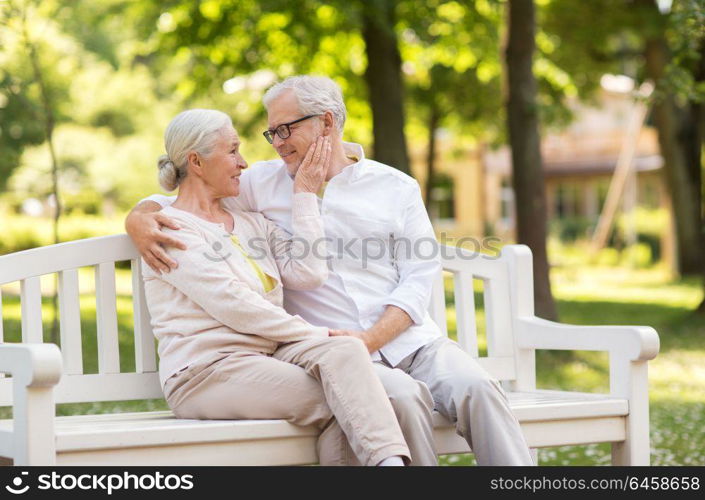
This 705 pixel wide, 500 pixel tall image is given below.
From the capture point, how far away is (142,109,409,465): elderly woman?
3693 millimetres

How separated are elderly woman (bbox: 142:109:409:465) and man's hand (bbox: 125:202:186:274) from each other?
0.03 m

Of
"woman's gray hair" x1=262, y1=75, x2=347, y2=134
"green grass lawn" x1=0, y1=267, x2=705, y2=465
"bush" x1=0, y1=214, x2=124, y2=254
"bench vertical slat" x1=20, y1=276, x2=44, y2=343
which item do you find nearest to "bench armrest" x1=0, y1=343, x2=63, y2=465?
"bench vertical slat" x1=20, y1=276, x2=44, y2=343

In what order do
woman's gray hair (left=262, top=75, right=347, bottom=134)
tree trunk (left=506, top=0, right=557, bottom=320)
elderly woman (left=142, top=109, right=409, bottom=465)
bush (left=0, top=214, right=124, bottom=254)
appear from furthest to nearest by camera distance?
bush (left=0, top=214, right=124, bottom=254) < tree trunk (left=506, top=0, right=557, bottom=320) < woman's gray hair (left=262, top=75, right=347, bottom=134) < elderly woman (left=142, top=109, right=409, bottom=465)

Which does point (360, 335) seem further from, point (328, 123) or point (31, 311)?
point (31, 311)

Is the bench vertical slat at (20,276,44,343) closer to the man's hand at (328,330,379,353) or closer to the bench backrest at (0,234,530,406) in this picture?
the bench backrest at (0,234,530,406)

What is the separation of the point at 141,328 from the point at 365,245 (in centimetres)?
92

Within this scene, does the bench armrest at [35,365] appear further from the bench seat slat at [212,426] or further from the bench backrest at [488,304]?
the bench backrest at [488,304]

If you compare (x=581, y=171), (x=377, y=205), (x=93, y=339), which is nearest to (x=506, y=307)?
(x=377, y=205)

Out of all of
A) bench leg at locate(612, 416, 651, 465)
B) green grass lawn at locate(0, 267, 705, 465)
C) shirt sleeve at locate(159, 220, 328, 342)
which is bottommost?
green grass lawn at locate(0, 267, 705, 465)

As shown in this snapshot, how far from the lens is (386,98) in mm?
12484

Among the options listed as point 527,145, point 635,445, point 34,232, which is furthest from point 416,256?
point 34,232

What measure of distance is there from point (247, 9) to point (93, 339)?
5141 mm

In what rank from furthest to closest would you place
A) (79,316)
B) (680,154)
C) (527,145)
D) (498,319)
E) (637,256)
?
(637,256) < (680,154) < (527,145) < (498,319) < (79,316)
